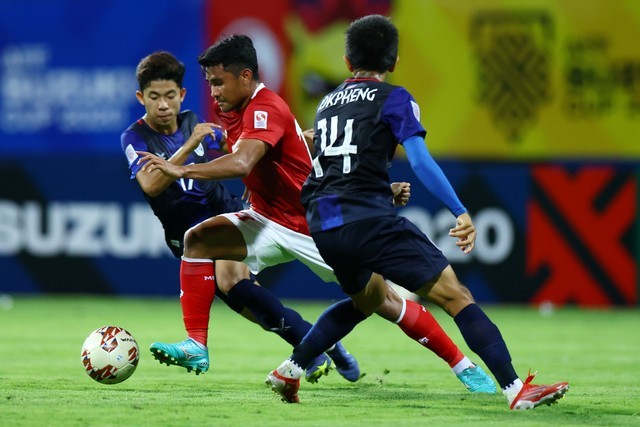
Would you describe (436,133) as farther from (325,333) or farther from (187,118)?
(325,333)

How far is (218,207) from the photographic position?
24.9 ft

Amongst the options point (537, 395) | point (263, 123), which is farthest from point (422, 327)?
point (263, 123)

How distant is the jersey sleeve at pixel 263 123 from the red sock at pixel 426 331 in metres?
1.12

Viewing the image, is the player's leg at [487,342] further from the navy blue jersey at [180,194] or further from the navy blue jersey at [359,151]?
the navy blue jersey at [180,194]

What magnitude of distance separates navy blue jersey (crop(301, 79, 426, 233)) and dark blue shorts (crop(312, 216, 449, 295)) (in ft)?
0.19

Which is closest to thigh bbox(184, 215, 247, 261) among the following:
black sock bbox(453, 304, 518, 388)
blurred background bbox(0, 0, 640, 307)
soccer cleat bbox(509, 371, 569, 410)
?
black sock bbox(453, 304, 518, 388)

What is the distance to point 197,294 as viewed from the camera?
22.2ft

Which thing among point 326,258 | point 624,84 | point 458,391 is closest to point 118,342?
point 326,258

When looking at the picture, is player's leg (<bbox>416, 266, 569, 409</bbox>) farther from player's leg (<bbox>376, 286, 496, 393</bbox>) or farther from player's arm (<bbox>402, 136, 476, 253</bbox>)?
player's leg (<bbox>376, 286, 496, 393</bbox>)

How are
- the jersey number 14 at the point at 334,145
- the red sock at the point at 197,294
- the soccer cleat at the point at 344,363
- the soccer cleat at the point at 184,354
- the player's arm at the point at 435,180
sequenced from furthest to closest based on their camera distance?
the soccer cleat at the point at 344,363, the red sock at the point at 197,294, the soccer cleat at the point at 184,354, the jersey number 14 at the point at 334,145, the player's arm at the point at 435,180

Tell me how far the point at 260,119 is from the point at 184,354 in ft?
4.37

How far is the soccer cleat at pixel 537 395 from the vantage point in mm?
5441

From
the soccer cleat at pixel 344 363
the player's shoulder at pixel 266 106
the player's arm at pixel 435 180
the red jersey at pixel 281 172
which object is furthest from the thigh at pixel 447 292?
the soccer cleat at pixel 344 363

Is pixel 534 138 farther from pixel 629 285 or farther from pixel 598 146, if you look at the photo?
pixel 629 285
